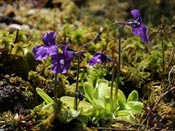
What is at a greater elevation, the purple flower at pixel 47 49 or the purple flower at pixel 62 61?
the purple flower at pixel 47 49

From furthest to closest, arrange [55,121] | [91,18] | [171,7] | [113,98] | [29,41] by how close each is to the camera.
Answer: [171,7] → [91,18] → [29,41] → [113,98] → [55,121]

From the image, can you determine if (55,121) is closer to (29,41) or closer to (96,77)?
(96,77)

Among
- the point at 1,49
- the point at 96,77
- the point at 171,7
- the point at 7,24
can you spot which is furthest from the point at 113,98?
the point at 171,7

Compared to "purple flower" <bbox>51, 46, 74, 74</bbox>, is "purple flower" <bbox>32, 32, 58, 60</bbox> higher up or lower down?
higher up
